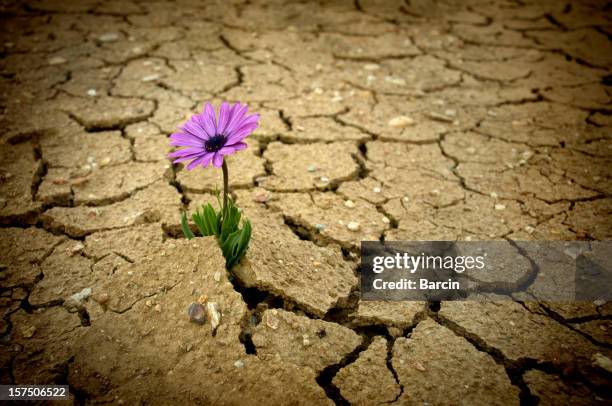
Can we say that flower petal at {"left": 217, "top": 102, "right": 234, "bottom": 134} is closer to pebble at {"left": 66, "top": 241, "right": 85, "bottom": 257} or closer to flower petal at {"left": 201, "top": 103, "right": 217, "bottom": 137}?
flower petal at {"left": 201, "top": 103, "right": 217, "bottom": 137}

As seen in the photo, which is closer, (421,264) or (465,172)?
(421,264)

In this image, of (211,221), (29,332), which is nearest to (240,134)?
(211,221)

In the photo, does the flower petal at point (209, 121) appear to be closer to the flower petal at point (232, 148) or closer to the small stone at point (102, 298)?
the flower petal at point (232, 148)

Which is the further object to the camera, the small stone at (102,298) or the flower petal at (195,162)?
the small stone at (102,298)

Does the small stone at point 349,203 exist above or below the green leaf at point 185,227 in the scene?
below

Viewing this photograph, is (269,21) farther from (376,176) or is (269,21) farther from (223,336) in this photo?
(223,336)

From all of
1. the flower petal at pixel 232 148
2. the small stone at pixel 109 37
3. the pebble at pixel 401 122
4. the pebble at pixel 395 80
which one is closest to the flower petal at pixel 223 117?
the flower petal at pixel 232 148

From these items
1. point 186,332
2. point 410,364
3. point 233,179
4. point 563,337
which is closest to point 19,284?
point 186,332
